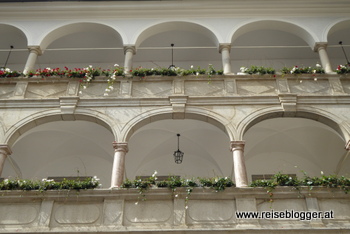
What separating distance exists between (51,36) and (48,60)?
216 cm

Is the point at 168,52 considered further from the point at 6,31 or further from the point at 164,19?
the point at 6,31

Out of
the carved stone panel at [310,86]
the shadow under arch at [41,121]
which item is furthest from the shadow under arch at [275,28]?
the shadow under arch at [41,121]

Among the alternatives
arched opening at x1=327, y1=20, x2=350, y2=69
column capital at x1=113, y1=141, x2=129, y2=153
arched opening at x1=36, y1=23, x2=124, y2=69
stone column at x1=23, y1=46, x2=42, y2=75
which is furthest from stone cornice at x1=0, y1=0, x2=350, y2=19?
column capital at x1=113, y1=141, x2=129, y2=153

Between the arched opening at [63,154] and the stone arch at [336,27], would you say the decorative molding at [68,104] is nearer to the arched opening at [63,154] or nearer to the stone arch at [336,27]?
the arched opening at [63,154]

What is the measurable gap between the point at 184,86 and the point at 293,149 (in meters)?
4.84

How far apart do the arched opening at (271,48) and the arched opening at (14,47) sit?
23.7 ft

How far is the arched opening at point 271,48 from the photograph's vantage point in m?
13.8

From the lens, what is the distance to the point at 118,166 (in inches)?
392

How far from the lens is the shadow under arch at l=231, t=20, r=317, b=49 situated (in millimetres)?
12898

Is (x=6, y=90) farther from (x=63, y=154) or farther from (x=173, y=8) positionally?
(x=173, y=8)

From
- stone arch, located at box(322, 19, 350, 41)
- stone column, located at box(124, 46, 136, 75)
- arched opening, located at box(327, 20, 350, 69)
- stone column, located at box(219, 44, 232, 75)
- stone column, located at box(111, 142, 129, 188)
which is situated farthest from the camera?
arched opening, located at box(327, 20, 350, 69)

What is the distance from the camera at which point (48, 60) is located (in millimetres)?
15141

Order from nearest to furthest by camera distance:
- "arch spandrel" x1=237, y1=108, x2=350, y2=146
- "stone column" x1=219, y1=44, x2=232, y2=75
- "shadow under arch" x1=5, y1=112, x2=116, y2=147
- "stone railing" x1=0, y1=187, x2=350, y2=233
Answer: "stone railing" x1=0, y1=187, x2=350, y2=233 → "arch spandrel" x1=237, y1=108, x2=350, y2=146 → "shadow under arch" x1=5, y1=112, x2=116, y2=147 → "stone column" x1=219, y1=44, x2=232, y2=75

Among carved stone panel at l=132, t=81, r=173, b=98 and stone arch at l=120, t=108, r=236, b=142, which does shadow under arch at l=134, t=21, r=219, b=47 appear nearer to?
carved stone panel at l=132, t=81, r=173, b=98
